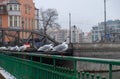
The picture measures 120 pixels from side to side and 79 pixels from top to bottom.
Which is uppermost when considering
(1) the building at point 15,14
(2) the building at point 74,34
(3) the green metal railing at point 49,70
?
(1) the building at point 15,14

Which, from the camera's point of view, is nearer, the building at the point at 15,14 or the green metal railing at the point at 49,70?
the green metal railing at the point at 49,70

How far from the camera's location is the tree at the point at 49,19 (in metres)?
95.6

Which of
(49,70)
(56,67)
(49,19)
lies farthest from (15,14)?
(56,67)

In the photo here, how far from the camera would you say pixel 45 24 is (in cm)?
9519

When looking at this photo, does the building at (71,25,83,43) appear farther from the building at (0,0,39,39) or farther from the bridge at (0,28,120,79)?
the bridge at (0,28,120,79)

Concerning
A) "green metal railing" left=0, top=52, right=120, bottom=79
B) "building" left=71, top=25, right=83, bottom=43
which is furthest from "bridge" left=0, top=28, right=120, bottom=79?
"building" left=71, top=25, right=83, bottom=43

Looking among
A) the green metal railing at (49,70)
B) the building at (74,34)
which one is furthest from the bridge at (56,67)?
the building at (74,34)

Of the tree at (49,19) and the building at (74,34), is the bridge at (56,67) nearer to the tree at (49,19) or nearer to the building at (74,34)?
the building at (74,34)

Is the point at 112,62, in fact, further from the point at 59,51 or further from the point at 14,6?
the point at 14,6

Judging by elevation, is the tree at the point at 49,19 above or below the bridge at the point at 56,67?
above

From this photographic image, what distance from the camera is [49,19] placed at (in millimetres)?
95875

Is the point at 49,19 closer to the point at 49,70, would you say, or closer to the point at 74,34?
the point at 74,34

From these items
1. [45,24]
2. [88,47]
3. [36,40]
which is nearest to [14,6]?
[45,24]

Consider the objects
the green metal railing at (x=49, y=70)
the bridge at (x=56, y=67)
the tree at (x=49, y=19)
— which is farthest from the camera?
the tree at (x=49, y=19)
